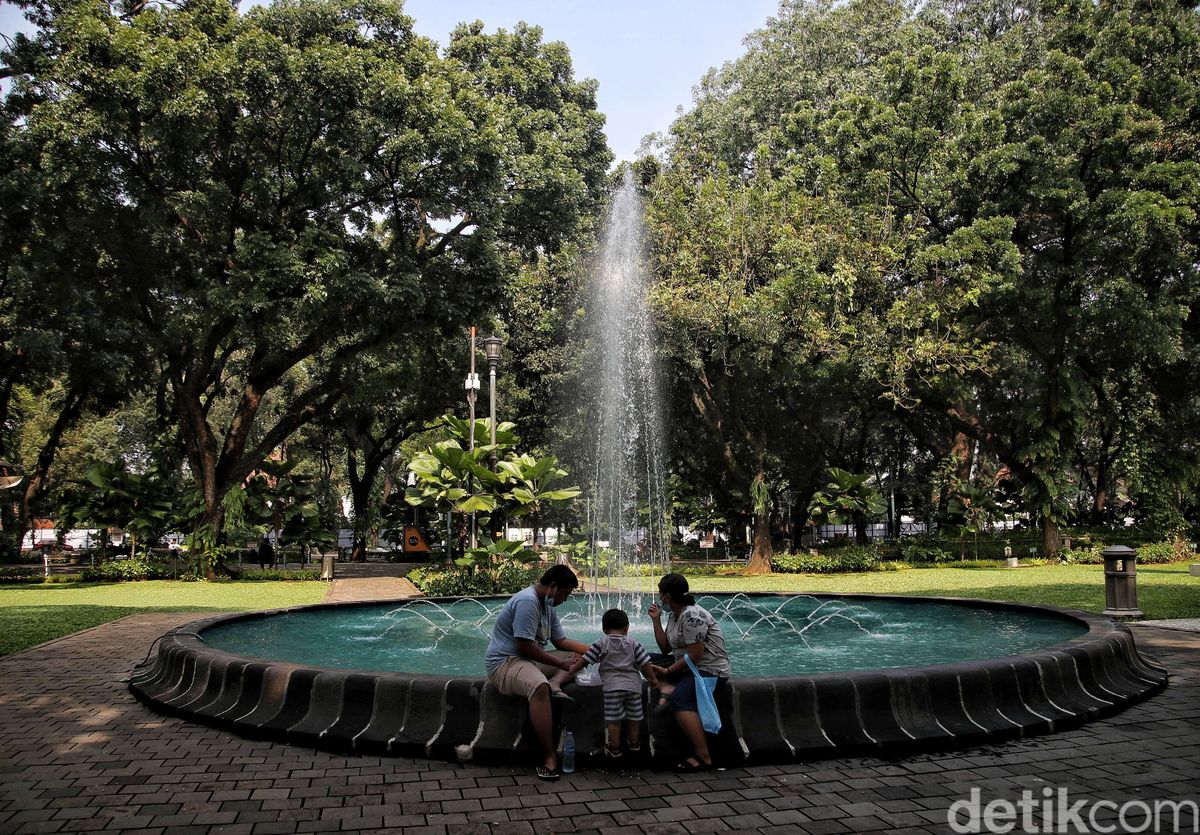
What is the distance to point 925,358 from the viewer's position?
2297 cm

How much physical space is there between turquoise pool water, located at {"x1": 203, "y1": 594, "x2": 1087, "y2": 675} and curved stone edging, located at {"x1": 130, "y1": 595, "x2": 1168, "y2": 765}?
6.49ft

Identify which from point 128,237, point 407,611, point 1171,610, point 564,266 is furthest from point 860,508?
point 128,237

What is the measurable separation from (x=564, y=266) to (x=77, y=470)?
1298 inches

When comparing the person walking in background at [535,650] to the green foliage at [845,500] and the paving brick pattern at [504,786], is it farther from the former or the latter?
the green foliage at [845,500]

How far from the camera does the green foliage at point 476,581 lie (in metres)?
17.5

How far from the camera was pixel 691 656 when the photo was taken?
5.70m

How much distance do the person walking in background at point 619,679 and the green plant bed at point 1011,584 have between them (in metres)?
9.41

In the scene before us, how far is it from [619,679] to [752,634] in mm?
5782

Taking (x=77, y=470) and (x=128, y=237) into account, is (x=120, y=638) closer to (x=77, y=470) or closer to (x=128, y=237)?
(x=128, y=237)

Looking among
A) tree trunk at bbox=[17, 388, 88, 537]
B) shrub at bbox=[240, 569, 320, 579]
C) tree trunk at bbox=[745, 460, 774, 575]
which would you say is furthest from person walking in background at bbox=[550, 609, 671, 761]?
tree trunk at bbox=[17, 388, 88, 537]

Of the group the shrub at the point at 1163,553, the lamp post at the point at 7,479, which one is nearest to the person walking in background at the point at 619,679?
the shrub at the point at 1163,553

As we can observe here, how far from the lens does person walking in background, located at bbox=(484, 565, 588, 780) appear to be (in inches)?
214

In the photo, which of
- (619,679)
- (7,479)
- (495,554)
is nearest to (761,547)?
(495,554)

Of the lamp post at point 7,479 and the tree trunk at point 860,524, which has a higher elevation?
the lamp post at point 7,479
